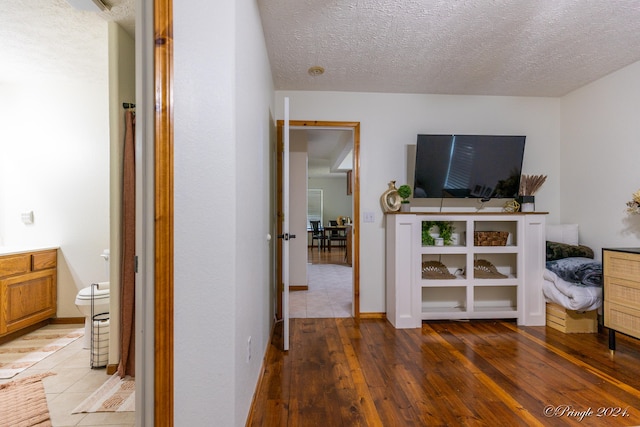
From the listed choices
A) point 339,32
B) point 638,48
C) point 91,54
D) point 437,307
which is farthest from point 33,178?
point 638,48

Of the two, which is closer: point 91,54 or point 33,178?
point 91,54

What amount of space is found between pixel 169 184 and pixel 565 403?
2.40 meters

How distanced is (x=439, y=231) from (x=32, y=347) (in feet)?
12.9

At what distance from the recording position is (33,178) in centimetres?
306

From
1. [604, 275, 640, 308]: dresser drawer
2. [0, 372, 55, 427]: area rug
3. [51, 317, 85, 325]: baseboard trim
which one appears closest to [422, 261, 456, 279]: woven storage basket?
[604, 275, 640, 308]: dresser drawer

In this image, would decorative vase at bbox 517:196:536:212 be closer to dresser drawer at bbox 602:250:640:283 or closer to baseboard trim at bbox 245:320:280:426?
dresser drawer at bbox 602:250:640:283

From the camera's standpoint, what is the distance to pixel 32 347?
2.57 meters

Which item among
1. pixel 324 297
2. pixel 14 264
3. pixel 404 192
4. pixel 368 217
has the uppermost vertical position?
pixel 404 192

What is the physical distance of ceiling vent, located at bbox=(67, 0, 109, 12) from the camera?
6.12ft

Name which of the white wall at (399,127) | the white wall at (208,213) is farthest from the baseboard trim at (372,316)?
the white wall at (208,213)

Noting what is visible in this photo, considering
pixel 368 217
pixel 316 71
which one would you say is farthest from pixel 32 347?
pixel 316 71

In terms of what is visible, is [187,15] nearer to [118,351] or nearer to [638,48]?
[118,351]

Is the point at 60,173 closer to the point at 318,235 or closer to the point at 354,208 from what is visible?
the point at 354,208

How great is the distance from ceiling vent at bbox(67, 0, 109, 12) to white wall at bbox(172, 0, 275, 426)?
3.88 ft
